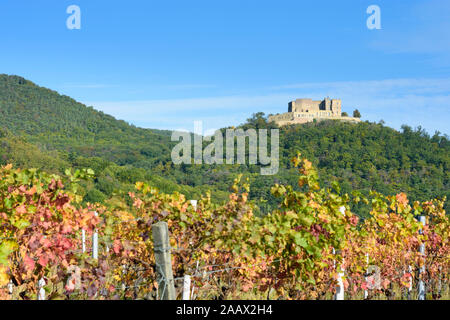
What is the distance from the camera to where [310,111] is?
75.1m

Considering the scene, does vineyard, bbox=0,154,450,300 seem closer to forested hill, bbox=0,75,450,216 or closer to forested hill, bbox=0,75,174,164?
forested hill, bbox=0,75,450,216

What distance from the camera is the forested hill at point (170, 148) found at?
3541cm

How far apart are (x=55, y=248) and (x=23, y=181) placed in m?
0.48

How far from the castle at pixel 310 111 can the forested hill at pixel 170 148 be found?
178 inches

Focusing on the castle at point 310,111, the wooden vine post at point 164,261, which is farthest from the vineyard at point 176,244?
the castle at point 310,111

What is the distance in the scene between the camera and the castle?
233ft

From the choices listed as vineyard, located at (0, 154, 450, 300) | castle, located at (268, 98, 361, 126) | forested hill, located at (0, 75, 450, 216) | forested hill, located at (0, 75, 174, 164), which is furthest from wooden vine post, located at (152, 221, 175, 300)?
castle, located at (268, 98, 361, 126)

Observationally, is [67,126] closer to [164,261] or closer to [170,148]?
[170,148]

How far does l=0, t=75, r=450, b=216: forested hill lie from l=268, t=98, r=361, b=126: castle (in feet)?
14.8

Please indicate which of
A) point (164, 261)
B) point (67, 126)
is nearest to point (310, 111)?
point (67, 126)

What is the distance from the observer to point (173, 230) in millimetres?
3352

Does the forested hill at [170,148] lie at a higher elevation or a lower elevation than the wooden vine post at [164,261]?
higher

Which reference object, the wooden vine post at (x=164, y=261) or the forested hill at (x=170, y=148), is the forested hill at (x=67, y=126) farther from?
the wooden vine post at (x=164, y=261)

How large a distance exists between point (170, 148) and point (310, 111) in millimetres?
25726
